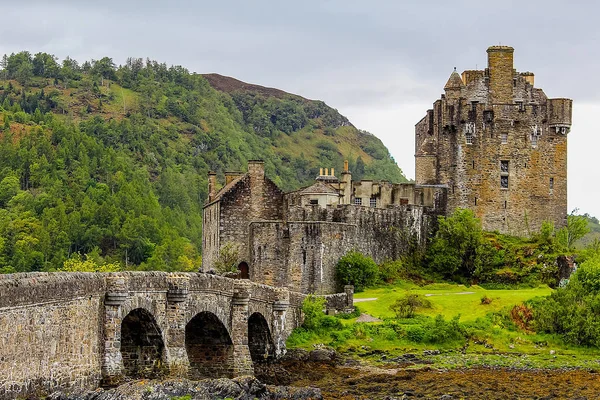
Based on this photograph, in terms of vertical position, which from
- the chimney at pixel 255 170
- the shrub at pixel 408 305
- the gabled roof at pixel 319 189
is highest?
the chimney at pixel 255 170

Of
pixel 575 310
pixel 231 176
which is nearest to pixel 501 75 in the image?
pixel 231 176

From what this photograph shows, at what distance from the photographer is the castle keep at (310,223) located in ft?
222

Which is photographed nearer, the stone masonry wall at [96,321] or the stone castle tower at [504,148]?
the stone masonry wall at [96,321]

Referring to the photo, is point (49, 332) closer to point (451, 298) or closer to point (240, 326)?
point (240, 326)

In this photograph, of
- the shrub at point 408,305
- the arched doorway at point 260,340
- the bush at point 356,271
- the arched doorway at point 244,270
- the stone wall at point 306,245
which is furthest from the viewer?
the arched doorway at point 244,270

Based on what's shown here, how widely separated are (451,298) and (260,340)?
14.5 metres

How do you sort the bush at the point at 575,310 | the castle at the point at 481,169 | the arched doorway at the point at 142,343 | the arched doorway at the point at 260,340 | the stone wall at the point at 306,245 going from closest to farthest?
the arched doorway at the point at 142,343 → the arched doorway at the point at 260,340 → the bush at the point at 575,310 → the stone wall at the point at 306,245 → the castle at the point at 481,169

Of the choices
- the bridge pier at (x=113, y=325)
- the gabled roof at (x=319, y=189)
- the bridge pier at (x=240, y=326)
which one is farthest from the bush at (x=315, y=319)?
the bridge pier at (x=113, y=325)

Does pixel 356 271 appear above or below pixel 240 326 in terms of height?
above

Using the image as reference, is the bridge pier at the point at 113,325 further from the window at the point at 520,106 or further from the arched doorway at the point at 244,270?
the window at the point at 520,106

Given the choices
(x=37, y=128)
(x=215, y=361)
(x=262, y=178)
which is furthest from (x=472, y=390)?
(x=37, y=128)

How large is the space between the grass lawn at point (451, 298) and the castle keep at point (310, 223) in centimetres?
302

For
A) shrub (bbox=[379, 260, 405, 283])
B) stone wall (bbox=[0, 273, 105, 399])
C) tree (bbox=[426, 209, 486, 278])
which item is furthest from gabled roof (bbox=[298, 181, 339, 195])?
stone wall (bbox=[0, 273, 105, 399])

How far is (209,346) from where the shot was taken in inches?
1946
